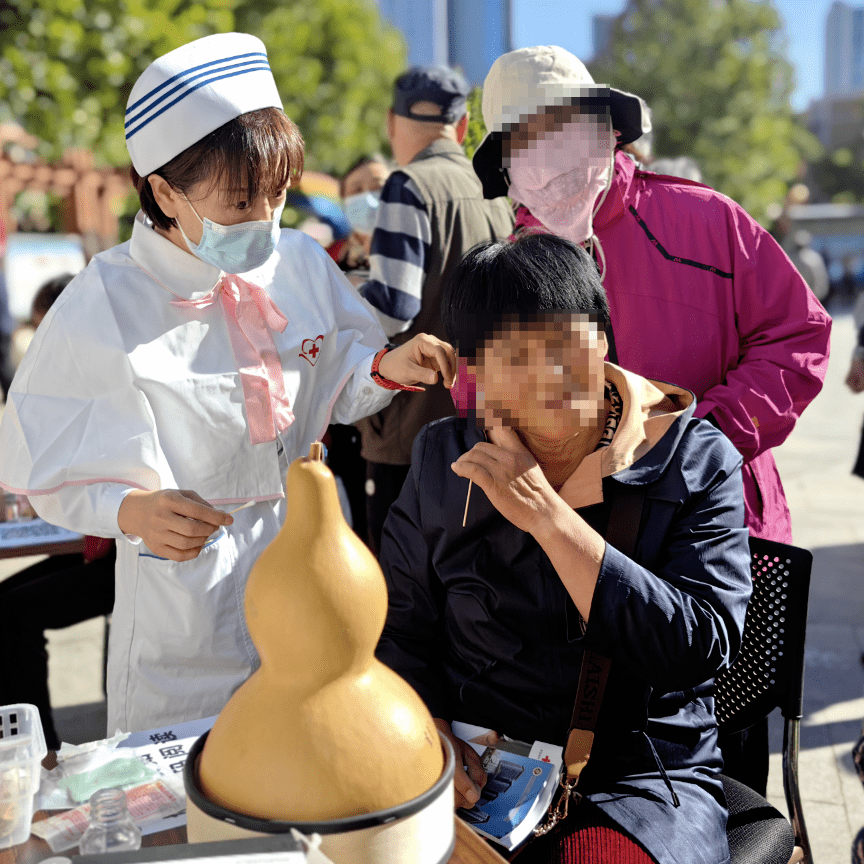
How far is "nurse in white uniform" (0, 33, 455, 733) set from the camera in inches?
70.2

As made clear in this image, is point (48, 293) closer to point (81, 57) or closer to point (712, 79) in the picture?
point (81, 57)

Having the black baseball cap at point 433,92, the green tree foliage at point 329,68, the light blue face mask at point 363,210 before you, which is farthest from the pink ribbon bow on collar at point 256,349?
the green tree foliage at point 329,68

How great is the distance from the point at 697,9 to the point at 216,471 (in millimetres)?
33936

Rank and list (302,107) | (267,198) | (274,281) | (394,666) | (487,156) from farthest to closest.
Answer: (302,107)
(487,156)
(274,281)
(267,198)
(394,666)

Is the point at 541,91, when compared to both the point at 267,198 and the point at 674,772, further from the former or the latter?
the point at 674,772

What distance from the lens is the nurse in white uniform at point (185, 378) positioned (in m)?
1.78

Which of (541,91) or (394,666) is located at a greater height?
(541,91)

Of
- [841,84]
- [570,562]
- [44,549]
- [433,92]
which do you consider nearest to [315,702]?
[570,562]

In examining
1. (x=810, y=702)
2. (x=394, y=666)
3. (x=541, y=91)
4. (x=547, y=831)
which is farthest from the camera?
(x=810, y=702)

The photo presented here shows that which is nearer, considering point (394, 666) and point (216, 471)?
point (394, 666)

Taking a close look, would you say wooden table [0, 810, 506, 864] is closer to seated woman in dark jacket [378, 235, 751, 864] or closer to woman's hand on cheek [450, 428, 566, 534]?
seated woman in dark jacket [378, 235, 751, 864]

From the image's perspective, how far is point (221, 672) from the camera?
195 centimetres

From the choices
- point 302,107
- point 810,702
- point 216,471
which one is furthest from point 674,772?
point 302,107

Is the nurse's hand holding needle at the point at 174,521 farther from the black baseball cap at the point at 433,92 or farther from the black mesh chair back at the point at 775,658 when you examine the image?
the black baseball cap at the point at 433,92
